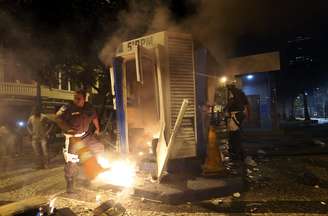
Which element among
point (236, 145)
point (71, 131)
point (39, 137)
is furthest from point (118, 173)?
point (39, 137)

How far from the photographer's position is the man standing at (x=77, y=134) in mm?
5414

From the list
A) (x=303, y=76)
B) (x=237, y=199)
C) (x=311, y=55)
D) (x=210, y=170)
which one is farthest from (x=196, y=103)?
(x=311, y=55)

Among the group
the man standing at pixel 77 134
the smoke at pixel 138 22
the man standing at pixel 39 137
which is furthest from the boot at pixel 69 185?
the smoke at pixel 138 22

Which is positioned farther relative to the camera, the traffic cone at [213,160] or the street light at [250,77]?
the street light at [250,77]

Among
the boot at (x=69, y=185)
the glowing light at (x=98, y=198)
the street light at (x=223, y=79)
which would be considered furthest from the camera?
the street light at (x=223, y=79)

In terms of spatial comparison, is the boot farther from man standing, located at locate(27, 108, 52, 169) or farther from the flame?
man standing, located at locate(27, 108, 52, 169)

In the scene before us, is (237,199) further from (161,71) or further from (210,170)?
(161,71)

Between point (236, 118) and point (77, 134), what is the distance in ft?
13.2

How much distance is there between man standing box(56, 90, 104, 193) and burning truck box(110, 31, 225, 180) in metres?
0.92

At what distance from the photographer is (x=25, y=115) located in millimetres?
21531

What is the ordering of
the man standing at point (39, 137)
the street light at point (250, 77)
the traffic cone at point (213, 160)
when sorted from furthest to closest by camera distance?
the street light at point (250, 77), the man standing at point (39, 137), the traffic cone at point (213, 160)

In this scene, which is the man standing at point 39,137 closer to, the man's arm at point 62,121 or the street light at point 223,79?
the man's arm at point 62,121

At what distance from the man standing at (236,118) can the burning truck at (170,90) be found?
617 mm

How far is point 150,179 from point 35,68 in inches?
251
